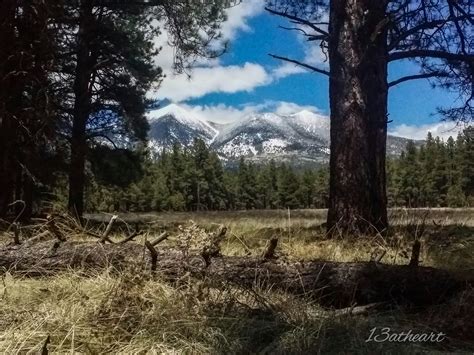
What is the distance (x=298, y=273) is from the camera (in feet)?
9.97

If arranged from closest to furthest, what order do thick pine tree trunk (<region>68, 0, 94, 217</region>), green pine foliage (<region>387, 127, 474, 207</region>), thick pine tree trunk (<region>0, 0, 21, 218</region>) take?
thick pine tree trunk (<region>0, 0, 21, 218</region>) → thick pine tree trunk (<region>68, 0, 94, 217</region>) → green pine foliage (<region>387, 127, 474, 207</region>)

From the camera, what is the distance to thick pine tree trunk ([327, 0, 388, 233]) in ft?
19.2

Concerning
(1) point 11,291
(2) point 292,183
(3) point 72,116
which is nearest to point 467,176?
(2) point 292,183

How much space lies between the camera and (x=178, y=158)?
267 ft

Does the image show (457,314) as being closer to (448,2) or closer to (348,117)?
(348,117)

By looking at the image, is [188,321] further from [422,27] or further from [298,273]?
[422,27]

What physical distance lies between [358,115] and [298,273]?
3288 millimetres

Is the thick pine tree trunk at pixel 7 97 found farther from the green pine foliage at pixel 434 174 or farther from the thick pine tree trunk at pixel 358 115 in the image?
the green pine foliage at pixel 434 174

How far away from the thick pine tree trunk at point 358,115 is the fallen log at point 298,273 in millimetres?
2683

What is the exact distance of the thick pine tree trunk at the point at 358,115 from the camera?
5.84m

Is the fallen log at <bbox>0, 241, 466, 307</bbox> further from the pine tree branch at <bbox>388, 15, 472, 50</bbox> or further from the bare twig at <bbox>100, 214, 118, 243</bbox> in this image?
the pine tree branch at <bbox>388, 15, 472, 50</bbox>

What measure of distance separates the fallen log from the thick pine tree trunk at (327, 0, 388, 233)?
2.68m

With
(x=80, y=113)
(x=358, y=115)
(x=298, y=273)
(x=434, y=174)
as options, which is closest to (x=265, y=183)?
(x=434, y=174)

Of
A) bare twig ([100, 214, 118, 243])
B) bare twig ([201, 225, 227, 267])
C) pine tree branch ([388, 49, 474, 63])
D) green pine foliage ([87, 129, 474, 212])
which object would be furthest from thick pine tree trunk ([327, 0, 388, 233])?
green pine foliage ([87, 129, 474, 212])
